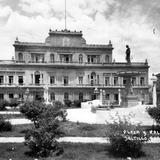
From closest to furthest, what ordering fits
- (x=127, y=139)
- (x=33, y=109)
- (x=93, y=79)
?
(x=127, y=139), (x=33, y=109), (x=93, y=79)

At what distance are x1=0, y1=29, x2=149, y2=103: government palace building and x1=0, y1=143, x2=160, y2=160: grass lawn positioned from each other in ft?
116

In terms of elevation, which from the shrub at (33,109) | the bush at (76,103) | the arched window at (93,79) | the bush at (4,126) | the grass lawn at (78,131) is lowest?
the bush at (76,103)

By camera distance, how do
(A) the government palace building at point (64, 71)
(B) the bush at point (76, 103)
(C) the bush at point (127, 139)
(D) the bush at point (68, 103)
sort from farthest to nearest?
(A) the government palace building at point (64, 71)
(D) the bush at point (68, 103)
(B) the bush at point (76, 103)
(C) the bush at point (127, 139)

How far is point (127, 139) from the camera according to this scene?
9906mm

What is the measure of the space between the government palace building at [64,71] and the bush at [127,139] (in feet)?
120

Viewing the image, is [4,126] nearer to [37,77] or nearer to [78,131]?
[78,131]

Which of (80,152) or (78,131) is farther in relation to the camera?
(78,131)

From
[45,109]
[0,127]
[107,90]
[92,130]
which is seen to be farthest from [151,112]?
[107,90]

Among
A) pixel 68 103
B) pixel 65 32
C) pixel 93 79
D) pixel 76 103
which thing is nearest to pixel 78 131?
pixel 76 103

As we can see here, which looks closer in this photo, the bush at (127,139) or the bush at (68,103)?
the bush at (127,139)

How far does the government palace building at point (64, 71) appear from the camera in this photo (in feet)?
157

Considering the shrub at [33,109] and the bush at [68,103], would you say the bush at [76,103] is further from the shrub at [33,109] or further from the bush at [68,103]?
the shrub at [33,109]

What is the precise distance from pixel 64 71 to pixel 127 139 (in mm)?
40468

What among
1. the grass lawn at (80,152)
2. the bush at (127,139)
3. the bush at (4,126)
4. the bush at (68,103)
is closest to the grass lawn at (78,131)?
the bush at (4,126)
